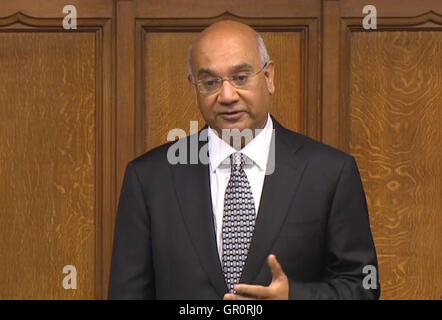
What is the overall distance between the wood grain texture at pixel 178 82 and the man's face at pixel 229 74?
905 mm

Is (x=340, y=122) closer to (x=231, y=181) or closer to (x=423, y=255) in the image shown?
(x=423, y=255)

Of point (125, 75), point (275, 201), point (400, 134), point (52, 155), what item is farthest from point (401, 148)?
point (52, 155)

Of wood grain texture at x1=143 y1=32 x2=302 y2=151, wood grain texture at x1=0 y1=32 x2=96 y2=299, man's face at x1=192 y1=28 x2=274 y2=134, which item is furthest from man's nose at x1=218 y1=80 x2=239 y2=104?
wood grain texture at x1=0 y1=32 x2=96 y2=299

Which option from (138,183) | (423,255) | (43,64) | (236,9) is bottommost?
(423,255)

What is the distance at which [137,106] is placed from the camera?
2.54 metres

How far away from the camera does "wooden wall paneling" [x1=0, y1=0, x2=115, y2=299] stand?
8.42 feet

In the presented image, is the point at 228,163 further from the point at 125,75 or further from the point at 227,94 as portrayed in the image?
the point at 125,75

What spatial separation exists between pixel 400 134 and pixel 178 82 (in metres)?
0.78

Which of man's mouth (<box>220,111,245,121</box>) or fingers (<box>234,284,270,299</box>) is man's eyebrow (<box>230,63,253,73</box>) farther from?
fingers (<box>234,284,270,299</box>)

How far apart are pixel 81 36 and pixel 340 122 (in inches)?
36.9

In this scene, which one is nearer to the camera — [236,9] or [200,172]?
[200,172]

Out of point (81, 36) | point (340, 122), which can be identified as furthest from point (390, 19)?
point (81, 36)

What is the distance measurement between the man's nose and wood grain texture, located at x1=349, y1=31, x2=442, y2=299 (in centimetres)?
102

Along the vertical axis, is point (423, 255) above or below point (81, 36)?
below
